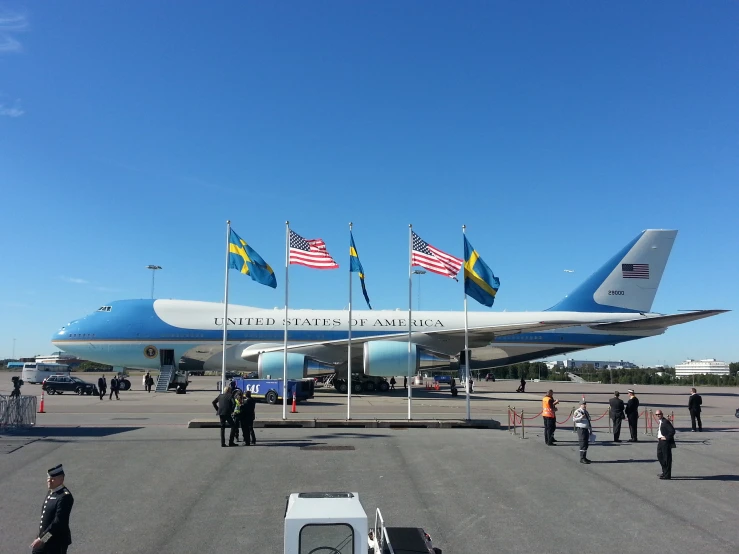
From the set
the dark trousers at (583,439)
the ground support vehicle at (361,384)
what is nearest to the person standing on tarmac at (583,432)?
the dark trousers at (583,439)

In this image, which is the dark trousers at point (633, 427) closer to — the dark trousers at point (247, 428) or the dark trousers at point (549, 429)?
the dark trousers at point (549, 429)

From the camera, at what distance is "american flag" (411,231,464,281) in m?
19.5

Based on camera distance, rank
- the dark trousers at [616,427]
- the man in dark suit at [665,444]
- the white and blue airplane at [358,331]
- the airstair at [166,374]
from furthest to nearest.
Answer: the airstair at [166,374], the white and blue airplane at [358,331], the dark trousers at [616,427], the man in dark suit at [665,444]

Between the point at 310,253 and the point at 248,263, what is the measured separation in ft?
7.51

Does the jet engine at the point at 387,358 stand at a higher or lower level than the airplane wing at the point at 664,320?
lower

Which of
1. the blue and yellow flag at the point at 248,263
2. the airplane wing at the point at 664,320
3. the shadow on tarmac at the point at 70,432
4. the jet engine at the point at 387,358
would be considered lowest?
the shadow on tarmac at the point at 70,432

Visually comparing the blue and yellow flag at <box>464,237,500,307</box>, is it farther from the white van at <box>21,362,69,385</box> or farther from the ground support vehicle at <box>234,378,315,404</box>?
the white van at <box>21,362,69,385</box>

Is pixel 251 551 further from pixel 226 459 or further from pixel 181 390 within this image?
pixel 181 390

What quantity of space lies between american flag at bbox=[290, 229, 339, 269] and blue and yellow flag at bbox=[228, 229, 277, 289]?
1.16m

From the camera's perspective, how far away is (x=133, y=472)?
11461mm

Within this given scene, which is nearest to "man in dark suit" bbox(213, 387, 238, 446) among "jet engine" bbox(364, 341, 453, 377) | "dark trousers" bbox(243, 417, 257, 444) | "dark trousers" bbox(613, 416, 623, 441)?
"dark trousers" bbox(243, 417, 257, 444)

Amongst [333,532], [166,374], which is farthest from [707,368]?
[333,532]

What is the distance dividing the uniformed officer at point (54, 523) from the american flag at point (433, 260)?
14990mm

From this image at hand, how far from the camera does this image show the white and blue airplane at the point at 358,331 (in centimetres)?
3444
